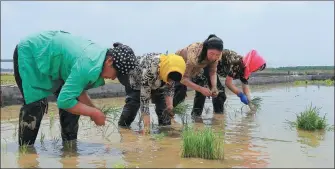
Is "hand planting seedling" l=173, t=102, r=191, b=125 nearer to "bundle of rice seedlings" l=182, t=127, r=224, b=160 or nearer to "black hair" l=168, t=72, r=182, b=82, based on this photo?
"black hair" l=168, t=72, r=182, b=82

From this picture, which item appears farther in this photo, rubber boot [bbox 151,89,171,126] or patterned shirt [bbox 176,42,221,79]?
patterned shirt [bbox 176,42,221,79]

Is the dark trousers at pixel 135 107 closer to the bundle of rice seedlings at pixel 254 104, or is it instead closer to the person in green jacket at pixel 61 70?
the person in green jacket at pixel 61 70

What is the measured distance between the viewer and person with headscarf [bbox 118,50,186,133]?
4500mm

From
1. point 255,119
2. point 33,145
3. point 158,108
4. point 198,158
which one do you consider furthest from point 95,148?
point 255,119

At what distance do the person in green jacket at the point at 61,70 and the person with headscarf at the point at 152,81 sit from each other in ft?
1.69

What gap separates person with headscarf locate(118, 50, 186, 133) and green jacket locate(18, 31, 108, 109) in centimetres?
56

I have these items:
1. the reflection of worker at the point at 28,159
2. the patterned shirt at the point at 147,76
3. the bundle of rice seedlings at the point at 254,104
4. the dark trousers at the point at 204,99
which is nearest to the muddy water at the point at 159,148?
the reflection of worker at the point at 28,159

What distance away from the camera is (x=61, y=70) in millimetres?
3801

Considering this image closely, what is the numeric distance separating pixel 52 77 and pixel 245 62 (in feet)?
12.8

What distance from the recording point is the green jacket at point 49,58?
3633 mm

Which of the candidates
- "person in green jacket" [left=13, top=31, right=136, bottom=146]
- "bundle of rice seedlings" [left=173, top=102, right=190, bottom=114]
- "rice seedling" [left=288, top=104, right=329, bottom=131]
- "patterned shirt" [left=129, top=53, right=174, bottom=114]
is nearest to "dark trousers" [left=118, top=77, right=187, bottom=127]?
"bundle of rice seedlings" [left=173, top=102, right=190, bottom=114]

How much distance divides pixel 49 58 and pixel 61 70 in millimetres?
156

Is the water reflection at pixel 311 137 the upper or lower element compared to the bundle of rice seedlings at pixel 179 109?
lower

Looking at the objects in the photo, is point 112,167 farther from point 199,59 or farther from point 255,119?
point 255,119
